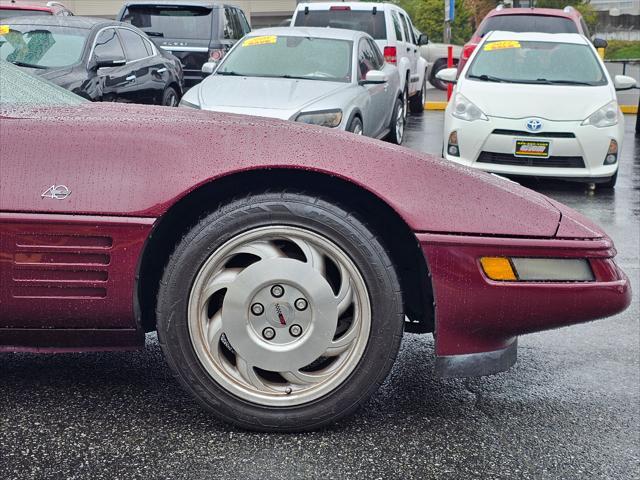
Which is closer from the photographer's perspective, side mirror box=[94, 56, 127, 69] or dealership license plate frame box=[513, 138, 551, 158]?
dealership license plate frame box=[513, 138, 551, 158]

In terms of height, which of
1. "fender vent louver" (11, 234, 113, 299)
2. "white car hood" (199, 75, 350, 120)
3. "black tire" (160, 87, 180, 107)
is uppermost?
"fender vent louver" (11, 234, 113, 299)

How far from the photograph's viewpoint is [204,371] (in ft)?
9.87

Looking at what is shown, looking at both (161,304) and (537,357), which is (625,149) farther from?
(161,304)

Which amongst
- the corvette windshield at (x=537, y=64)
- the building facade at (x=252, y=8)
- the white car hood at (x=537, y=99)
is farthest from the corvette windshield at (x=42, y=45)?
the building facade at (x=252, y=8)

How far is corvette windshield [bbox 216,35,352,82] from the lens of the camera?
10.1 m

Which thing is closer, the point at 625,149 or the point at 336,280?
the point at 336,280

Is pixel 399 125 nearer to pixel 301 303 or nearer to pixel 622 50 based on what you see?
pixel 301 303

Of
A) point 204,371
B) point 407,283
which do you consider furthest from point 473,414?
point 204,371

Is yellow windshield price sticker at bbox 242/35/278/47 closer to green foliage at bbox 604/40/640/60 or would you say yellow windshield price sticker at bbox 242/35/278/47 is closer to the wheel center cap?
the wheel center cap

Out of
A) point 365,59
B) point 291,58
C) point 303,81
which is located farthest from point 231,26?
point 303,81

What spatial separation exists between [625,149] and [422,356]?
971 cm

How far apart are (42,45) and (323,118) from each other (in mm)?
3217

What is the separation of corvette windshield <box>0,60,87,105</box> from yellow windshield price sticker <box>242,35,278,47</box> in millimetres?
7073

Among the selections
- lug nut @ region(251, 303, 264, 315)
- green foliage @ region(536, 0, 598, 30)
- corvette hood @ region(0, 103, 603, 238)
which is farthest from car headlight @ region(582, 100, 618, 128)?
green foliage @ region(536, 0, 598, 30)
